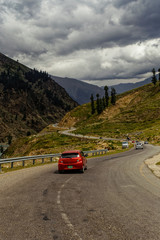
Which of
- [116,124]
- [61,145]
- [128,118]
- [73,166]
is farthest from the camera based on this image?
[128,118]

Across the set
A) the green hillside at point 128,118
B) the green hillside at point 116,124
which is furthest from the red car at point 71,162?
the green hillside at point 128,118

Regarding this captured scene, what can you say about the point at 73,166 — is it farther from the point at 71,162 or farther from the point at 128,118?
the point at 128,118

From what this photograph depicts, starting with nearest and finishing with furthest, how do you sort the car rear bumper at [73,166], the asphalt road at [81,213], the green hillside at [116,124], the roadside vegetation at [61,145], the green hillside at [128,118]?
the asphalt road at [81,213] → the car rear bumper at [73,166] → the roadside vegetation at [61,145] → the green hillside at [116,124] → the green hillside at [128,118]

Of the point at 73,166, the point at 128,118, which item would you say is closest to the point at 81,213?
the point at 73,166

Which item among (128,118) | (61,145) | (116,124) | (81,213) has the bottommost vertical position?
(61,145)

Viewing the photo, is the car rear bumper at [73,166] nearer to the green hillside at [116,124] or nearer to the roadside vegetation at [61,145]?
the roadside vegetation at [61,145]

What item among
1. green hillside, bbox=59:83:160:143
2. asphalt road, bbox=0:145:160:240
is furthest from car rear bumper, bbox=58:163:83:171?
green hillside, bbox=59:83:160:143

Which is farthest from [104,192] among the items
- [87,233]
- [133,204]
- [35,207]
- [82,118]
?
[82,118]

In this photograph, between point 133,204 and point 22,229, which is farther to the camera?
point 133,204

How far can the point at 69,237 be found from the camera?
195 inches

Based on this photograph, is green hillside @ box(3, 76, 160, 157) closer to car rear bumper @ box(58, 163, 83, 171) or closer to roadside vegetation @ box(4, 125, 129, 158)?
roadside vegetation @ box(4, 125, 129, 158)

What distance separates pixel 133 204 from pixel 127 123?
338ft

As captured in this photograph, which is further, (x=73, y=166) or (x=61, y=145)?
(x=61, y=145)

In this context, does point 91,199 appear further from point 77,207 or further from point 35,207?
point 35,207
